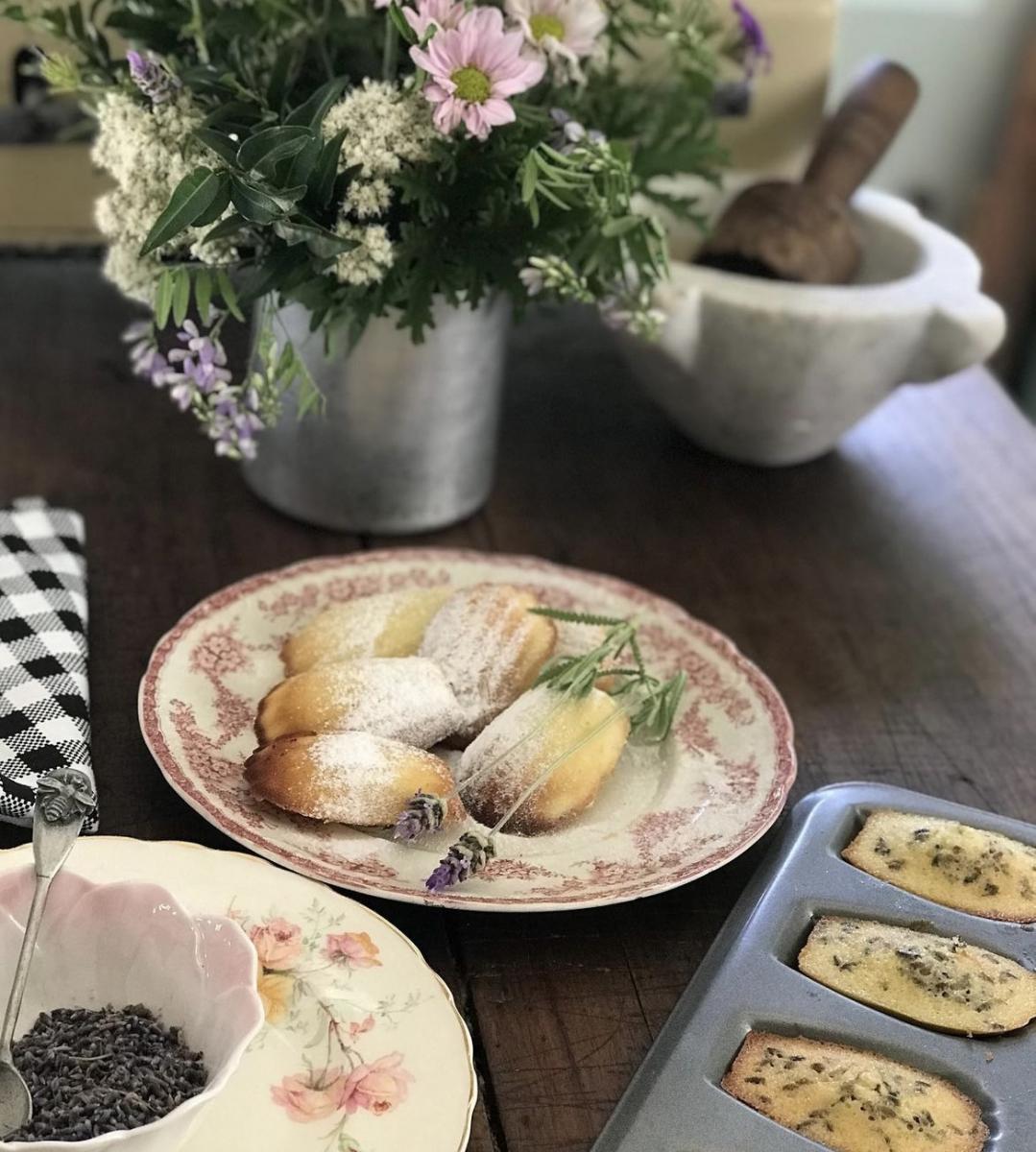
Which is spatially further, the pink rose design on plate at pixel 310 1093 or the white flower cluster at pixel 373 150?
the white flower cluster at pixel 373 150

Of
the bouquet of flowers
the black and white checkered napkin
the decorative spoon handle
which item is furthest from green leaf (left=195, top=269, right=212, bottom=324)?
the decorative spoon handle

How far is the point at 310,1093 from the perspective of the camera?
58cm

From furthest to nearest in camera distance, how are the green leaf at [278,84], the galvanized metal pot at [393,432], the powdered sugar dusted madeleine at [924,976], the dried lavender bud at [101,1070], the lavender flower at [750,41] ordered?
the lavender flower at [750,41], the galvanized metal pot at [393,432], the green leaf at [278,84], the powdered sugar dusted madeleine at [924,976], the dried lavender bud at [101,1070]

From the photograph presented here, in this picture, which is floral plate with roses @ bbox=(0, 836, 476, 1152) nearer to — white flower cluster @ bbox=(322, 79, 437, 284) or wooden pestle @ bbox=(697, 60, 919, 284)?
white flower cluster @ bbox=(322, 79, 437, 284)

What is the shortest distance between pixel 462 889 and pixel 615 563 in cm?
44

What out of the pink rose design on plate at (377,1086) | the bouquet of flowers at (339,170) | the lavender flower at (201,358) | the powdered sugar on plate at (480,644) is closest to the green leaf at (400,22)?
the bouquet of flowers at (339,170)

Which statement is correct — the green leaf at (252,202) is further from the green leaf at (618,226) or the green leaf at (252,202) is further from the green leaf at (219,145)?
the green leaf at (618,226)

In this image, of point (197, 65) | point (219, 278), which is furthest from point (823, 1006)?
point (197, 65)

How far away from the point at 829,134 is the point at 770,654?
1.66 feet

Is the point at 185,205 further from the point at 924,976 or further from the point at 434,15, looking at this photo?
the point at 924,976

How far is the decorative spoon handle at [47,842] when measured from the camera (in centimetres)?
57

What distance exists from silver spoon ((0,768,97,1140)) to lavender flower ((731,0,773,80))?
0.81 meters

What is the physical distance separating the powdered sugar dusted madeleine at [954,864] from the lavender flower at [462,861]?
204 mm

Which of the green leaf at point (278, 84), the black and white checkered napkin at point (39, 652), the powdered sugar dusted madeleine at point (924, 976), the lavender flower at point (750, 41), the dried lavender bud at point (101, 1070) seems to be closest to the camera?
the dried lavender bud at point (101, 1070)
